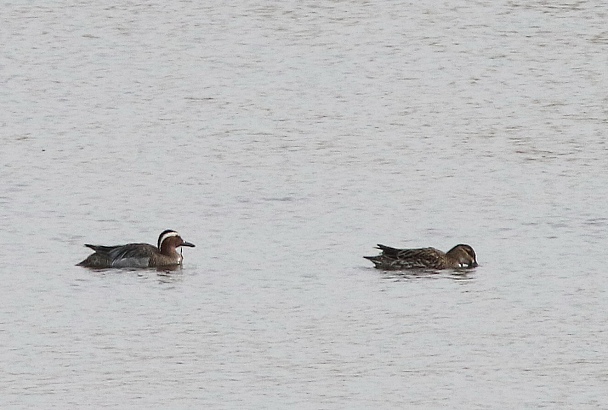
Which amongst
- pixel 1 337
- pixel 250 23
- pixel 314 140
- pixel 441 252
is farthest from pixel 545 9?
pixel 1 337

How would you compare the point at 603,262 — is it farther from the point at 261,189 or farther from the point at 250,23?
the point at 250,23

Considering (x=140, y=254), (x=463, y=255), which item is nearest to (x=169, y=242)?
(x=140, y=254)

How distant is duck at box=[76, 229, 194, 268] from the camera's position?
13797 mm

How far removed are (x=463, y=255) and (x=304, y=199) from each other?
9.16 ft

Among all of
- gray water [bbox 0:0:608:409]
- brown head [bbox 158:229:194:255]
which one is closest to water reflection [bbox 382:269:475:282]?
gray water [bbox 0:0:608:409]

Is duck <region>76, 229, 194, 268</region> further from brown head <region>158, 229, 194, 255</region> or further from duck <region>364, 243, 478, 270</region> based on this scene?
duck <region>364, 243, 478, 270</region>

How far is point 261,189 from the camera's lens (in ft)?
54.7

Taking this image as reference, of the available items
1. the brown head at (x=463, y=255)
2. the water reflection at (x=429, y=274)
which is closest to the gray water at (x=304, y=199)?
the water reflection at (x=429, y=274)

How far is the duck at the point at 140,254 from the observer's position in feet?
45.3

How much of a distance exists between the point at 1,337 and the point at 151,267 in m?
2.92

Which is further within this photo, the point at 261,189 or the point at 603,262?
the point at 261,189

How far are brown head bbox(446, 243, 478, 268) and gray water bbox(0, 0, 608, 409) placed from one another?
21cm

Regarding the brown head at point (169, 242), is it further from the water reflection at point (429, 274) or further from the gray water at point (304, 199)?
the water reflection at point (429, 274)

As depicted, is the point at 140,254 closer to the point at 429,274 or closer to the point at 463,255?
the point at 429,274
